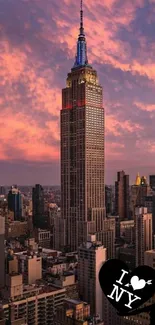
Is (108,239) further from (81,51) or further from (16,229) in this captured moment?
(81,51)

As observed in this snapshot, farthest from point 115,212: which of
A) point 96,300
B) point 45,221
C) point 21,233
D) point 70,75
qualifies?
point 96,300

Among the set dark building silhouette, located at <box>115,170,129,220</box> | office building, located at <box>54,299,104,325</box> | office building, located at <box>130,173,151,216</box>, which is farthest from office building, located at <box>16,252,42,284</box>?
office building, located at <box>130,173,151,216</box>

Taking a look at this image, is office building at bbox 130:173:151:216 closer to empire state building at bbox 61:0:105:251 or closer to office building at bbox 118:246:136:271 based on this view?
empire state building at bbox 61:0:105:251

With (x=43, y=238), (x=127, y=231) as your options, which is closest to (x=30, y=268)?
(x=43, y=238)

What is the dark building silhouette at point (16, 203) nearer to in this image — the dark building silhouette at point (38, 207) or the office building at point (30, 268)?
the dark building silhouette at point (38, 207)

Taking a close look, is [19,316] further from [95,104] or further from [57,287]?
[95,104]
